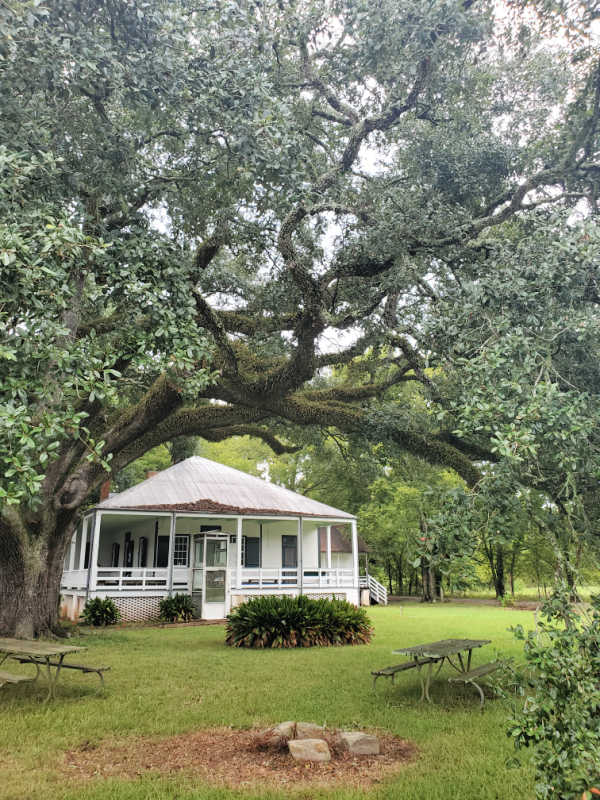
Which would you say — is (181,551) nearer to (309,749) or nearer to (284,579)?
(284,579)

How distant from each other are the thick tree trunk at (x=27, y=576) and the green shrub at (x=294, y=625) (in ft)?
14.1

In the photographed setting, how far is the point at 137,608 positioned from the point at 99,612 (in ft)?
5.39

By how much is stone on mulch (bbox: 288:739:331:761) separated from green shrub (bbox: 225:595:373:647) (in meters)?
7.93

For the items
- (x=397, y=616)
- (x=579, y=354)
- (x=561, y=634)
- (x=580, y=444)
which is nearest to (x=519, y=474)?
(x=580, y=444)

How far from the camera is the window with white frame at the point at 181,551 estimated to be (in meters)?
22.8

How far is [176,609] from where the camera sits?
61.9 ft

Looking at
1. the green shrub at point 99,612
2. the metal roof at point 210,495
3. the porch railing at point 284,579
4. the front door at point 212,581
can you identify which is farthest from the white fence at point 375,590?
the green shrub at point 99,612

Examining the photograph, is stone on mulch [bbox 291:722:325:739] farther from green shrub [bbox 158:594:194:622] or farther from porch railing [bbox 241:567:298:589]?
porch railing [bbox 241:567:298:589]

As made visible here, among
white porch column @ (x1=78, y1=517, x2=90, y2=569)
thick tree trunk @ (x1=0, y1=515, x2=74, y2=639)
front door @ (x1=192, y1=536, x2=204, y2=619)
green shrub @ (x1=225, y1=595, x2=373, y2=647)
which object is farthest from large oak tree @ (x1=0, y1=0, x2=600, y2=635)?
white porch column @ (x1=78, y1=517, x2=90, y2=569)

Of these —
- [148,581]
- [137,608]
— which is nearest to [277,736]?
[137,608]

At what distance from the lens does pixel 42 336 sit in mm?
4793

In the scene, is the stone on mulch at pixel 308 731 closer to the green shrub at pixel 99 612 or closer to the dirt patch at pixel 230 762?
the dirt patch at pixel 230 762

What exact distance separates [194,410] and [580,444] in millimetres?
10937

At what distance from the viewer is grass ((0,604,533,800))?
4473 millimetres
